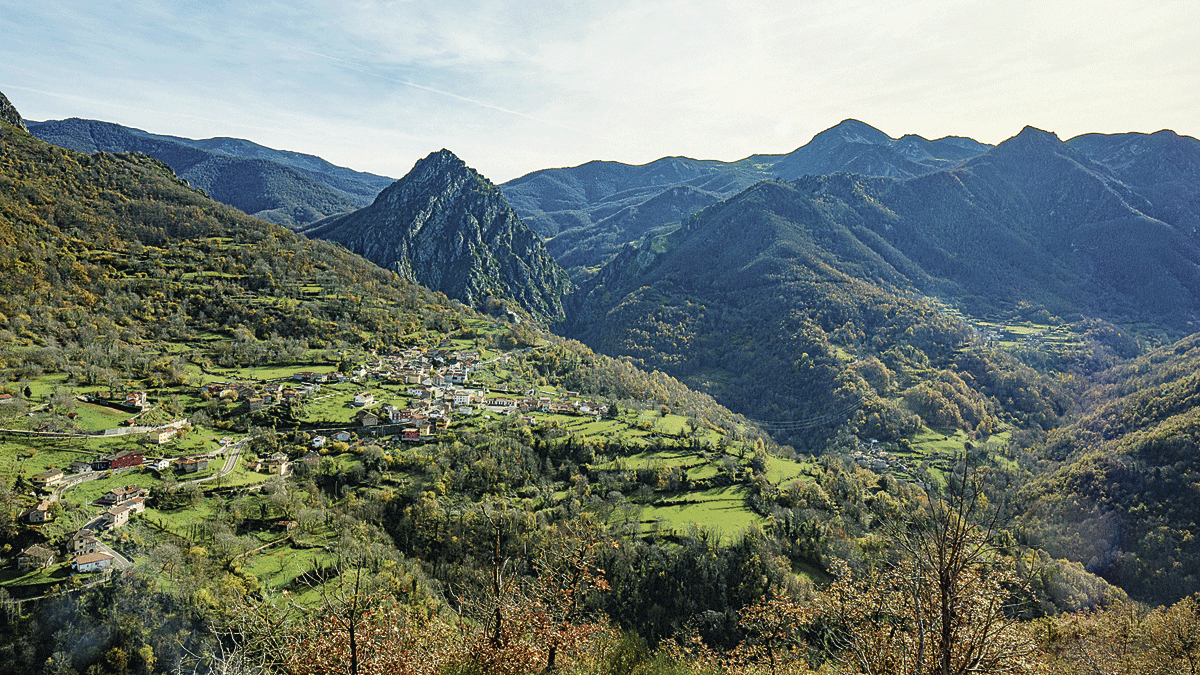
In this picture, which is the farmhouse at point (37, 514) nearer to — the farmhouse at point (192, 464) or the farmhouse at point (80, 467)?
the farmhouse at point (80, 467)

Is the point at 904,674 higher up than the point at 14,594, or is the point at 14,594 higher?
the point at 904,674

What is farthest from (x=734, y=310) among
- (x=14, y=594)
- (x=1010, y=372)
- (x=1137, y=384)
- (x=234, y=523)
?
(x=14, y=594)

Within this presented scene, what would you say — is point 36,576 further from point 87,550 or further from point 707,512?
point 707,512

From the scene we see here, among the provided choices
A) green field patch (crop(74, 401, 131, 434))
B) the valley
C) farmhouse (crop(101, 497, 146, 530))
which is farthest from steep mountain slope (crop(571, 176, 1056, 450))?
green field patch (crop(74, 401, 131, 434))

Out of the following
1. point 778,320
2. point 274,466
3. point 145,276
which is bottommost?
point 274,466

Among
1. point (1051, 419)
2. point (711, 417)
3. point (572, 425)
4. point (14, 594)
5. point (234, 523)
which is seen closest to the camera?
point (14, 594)

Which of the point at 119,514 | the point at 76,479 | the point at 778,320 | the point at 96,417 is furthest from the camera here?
the point at 778,320

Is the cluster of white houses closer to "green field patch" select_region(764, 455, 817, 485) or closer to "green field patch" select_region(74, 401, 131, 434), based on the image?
"green field patch" select_region(74, 401, 131, 434)

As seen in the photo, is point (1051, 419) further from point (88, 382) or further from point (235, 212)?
point (235, 212)

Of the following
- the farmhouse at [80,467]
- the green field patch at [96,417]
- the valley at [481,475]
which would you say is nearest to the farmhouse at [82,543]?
the valley at [481,475]

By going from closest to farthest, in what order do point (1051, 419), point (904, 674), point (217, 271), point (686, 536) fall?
point (904, 674) < point (686, 536) < point (217, 271) < point (1051, 419)

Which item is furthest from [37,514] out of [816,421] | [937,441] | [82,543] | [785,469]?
[937,441]
